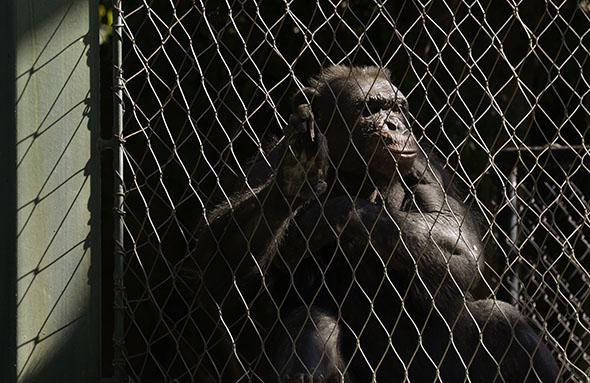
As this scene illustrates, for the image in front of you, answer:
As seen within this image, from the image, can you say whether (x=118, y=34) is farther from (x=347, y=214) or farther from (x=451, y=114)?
(x=451, y=114)

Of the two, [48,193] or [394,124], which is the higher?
[394,124]

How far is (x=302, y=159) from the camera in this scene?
2.95m

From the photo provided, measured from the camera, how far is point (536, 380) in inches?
123

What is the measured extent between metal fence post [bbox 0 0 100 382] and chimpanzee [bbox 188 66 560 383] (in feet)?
1.15

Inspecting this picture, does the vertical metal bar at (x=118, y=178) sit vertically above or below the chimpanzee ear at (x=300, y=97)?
below

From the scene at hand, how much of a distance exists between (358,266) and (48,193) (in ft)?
2.83

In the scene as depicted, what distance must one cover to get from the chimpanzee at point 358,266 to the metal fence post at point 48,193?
0.35m

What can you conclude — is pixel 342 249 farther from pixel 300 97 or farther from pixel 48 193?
pixel 48 193

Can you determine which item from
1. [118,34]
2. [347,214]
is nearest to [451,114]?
[347,214]

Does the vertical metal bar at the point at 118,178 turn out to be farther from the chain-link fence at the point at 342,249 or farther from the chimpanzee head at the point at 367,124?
the chimpanzee head at the point at 367,124

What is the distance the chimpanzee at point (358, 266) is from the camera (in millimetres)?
2986

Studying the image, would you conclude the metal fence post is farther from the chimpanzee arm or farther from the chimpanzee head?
the chimpanzee head

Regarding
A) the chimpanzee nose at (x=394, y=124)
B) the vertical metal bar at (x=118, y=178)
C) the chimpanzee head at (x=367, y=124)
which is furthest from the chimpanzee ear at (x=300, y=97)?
the vertical metal bar at (x=118, y=178)

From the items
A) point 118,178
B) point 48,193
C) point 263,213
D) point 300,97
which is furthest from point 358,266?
point 48,193
